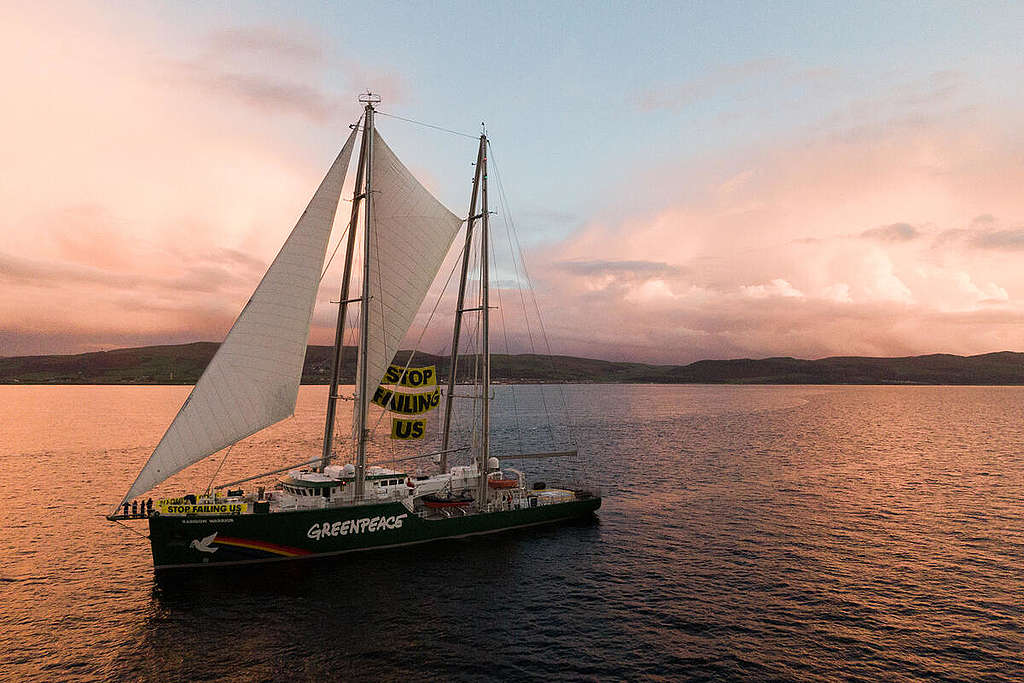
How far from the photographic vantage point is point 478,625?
2781cm

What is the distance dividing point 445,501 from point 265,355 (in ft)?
52.7

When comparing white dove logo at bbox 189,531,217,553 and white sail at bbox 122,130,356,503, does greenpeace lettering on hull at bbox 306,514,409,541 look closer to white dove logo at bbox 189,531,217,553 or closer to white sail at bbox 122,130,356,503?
white dove logo at bbox 189,531,217,553

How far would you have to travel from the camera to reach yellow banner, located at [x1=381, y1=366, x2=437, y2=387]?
37894mm

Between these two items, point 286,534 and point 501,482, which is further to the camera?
point 501,482

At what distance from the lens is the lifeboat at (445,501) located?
40.4 metres

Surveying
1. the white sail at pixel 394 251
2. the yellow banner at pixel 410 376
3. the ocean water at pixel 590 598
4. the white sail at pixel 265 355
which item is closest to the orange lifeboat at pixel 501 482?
the ocean water at pixel 590 598

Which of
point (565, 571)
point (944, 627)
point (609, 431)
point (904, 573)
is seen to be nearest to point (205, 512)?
point (565, 571)

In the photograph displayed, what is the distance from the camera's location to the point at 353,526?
117 ft

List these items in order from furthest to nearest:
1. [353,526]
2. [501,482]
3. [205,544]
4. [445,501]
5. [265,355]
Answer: [501,482] → [445,501] → [353,526] → [265,355] → [205,544]

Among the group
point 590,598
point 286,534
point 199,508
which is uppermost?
point 199,508

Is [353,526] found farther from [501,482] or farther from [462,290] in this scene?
[462,290]

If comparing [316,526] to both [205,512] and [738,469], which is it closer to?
[205,512]

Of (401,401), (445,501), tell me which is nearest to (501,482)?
(445,501)

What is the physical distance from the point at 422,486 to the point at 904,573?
3120 centimetres
